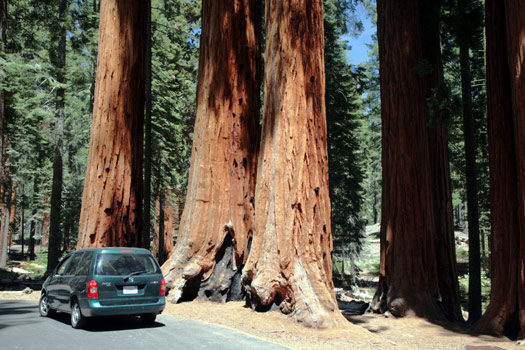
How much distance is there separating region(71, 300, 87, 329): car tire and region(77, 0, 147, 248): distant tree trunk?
12.6 ft

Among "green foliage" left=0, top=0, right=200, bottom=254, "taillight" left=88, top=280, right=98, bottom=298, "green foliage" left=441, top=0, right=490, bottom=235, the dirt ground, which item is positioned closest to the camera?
the dirt ground

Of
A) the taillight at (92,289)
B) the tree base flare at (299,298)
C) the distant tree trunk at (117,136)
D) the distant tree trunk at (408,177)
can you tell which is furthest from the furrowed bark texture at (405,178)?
the taillight at (92,289)

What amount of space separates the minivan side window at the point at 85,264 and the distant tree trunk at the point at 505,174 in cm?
806

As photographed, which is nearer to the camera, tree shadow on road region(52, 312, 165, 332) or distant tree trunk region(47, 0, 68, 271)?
tree shadow on road region(52, 312, 165, 332)

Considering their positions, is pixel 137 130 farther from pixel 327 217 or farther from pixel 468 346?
pixel 468 346

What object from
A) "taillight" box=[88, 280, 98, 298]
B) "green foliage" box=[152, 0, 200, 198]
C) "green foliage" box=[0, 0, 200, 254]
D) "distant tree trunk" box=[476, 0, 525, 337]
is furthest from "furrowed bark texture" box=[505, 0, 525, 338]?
"green foliage" box=[152, 0, 200, 198]

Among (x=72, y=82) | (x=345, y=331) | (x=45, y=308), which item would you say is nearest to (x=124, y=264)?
(x=45, y=308)

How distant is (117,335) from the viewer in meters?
7.46

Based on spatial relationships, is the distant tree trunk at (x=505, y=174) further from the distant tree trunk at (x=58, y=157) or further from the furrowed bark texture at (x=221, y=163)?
the distant tree trunk at (x=58, y=157)

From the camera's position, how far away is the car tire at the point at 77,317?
26.1ft

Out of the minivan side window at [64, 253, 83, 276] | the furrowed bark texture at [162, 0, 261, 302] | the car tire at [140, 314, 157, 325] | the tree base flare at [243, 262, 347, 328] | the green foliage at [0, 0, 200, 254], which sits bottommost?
the car tire at [140, 314, 157, 325]

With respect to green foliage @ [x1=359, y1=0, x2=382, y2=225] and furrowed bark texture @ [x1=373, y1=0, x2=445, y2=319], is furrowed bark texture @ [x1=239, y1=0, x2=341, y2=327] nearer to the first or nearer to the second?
furrowed bark texture @ [x1=373, y1=0, x2=445, y2=319]

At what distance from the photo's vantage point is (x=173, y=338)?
727 centimetres

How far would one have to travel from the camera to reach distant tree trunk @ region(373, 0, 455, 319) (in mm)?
12109
